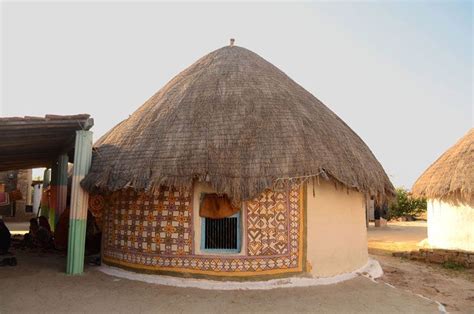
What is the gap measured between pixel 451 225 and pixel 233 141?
8703 millimetres

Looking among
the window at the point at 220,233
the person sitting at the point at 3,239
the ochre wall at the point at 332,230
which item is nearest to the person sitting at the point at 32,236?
the person sitting at the point at 3,239

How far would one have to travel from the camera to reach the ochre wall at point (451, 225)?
1282 centimetres

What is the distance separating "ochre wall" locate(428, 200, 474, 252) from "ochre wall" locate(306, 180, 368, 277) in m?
5.12

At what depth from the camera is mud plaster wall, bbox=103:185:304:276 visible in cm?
811

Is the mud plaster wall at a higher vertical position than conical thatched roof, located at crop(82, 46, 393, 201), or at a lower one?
lower

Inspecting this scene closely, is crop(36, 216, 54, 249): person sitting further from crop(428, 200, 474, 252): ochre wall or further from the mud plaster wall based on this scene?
crop(428, 200, 474, 252): ochre wall

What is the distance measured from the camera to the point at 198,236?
8.30m

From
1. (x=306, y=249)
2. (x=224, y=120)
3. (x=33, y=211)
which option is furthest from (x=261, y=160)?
(x=33, y=211)

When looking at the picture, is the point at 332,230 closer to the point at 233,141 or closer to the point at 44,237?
the point at 233,141

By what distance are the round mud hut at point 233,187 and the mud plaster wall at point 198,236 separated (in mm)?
19

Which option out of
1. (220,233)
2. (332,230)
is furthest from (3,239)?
(332,230)

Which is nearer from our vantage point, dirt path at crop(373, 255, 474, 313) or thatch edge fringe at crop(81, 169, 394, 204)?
thatch edge fringe at crop(81, 169, 394, 204)

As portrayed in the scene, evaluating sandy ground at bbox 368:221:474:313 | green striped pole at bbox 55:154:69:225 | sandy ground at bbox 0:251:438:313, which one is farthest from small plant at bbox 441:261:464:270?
green striped pole at bbox 55:154:69:225

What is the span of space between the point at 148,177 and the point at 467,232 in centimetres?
994
